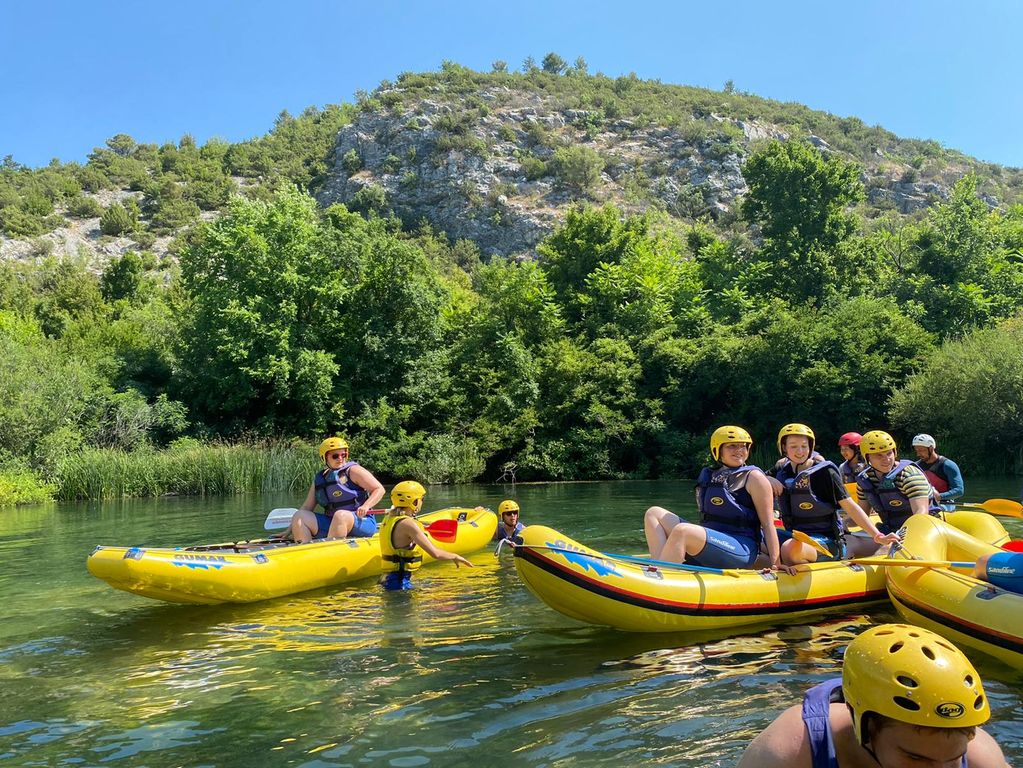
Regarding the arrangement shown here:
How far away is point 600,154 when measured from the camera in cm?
7069

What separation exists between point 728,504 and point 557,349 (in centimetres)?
2191

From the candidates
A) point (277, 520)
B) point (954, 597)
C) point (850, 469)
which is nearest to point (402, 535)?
point (277, 520)

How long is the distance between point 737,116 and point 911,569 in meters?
78.9

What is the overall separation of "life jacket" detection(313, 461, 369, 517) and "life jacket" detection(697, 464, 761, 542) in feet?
12.6

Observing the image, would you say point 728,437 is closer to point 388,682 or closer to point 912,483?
point 912,483

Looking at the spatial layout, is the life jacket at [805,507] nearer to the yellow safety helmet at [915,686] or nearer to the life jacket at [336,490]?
the life jacket at [336,490]

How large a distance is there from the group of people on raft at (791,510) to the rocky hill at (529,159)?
5212 centimetres

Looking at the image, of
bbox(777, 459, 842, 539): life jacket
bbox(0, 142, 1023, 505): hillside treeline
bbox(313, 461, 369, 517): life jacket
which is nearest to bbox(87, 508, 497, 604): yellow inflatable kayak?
bbox(313, 461, 369, 517): life jacket

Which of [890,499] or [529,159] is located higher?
[529,159]

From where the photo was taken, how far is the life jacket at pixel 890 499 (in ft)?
23.2

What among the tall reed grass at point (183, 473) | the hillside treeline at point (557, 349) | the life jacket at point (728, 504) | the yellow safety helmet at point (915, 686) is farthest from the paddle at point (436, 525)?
the hillside treeline at point (557, 349)

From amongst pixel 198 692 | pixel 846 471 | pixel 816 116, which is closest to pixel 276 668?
pixel 198 692

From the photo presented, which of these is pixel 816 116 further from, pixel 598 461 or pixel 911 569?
pixel 911 569

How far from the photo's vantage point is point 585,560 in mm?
5266
